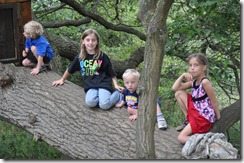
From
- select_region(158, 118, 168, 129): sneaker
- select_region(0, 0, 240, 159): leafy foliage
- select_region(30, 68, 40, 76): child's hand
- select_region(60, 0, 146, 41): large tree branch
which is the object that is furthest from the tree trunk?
select_region(60, 0, 146, 41): large tree branch

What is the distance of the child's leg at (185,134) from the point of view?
456cm

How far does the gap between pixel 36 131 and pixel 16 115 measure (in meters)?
0.32

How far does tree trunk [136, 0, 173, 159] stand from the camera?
12.8ft

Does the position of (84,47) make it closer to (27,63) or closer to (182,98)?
(27,63)

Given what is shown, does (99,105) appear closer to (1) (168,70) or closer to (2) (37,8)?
(1) (168,70)

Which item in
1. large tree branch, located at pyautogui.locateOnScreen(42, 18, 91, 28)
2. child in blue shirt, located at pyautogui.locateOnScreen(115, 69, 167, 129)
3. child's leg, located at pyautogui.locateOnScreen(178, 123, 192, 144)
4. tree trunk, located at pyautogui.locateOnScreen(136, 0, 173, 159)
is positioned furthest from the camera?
large tree branch, located at pyautogui.locateOnScreen(42, 18, 91, 28)

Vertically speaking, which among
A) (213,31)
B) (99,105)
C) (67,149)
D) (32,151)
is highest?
(213,31)

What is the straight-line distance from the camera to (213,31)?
17.0ft

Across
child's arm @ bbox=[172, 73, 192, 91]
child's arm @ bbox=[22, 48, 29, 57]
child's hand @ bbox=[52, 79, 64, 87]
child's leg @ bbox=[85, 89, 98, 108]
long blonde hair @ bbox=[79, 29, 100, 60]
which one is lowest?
child's leg @ bbox=[85, 89, 98, 108]

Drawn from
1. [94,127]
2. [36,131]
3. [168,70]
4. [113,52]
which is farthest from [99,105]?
[113,52]

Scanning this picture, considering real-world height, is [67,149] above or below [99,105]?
below

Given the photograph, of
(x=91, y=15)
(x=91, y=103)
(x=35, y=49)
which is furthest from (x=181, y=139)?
(x=91, y=15)

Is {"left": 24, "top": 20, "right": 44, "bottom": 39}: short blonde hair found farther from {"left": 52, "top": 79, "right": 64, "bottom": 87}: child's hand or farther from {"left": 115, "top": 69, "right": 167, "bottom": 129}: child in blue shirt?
{"left": 115, "top": 69, "right": 167, "bottom": 129}: child in blue shirt

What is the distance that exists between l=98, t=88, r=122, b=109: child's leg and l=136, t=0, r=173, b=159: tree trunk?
2.65 ft
